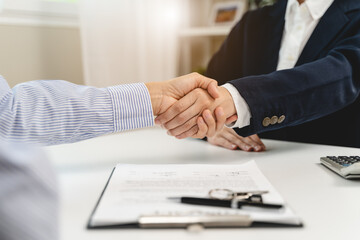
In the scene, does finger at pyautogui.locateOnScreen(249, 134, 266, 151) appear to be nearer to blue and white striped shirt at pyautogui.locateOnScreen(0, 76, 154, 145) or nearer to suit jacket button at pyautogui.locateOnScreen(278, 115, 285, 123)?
suit jacket button at pyautogui.locateOnScreen(278, 115, 285, 123)

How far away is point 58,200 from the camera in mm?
272

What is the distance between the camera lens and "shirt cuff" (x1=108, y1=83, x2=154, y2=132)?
825mm

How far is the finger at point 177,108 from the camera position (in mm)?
937

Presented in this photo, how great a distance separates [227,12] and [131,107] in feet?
5.82

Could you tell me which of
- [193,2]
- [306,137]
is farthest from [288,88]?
[193,2]

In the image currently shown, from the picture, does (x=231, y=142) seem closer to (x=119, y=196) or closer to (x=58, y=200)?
(x=119, y=196)

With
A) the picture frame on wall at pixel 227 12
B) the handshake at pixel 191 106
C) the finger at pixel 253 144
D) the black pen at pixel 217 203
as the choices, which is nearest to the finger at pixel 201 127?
the handshake at pixel 191 106

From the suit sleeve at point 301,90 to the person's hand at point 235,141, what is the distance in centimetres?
5

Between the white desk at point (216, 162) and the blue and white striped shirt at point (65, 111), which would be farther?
the blue and white striped shirt at point (65, 111)

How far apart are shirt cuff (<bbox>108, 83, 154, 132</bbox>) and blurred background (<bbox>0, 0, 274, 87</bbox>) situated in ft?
2.91

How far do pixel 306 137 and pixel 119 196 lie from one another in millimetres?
807

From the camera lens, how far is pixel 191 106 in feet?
3.10

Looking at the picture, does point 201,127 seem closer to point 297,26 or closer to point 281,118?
point 281,118

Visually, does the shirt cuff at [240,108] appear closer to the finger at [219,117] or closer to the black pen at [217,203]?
the finger at [219,117]
